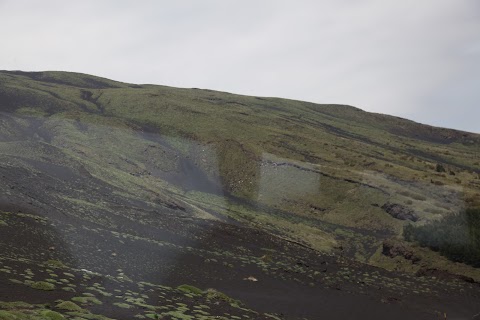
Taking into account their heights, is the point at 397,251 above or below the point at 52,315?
below

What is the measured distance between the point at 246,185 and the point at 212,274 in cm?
5459

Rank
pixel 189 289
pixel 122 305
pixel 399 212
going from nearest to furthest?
pixel 122 305 < pixel 189 289 < pixel 399 212

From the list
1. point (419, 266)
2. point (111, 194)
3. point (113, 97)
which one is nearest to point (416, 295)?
point (419, 266)

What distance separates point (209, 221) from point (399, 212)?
1317 inches

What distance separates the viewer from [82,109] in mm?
123062

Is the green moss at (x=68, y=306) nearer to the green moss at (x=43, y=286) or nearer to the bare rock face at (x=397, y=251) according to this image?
the green moss at (x=43, y=286)

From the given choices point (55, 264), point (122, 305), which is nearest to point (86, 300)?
point (122, 305)

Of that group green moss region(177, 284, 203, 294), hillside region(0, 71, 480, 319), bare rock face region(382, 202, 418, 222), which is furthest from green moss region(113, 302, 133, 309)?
bare rock face region(382, 202, 418, 222)

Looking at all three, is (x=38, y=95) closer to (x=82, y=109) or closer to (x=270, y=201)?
(x=82, y=109)

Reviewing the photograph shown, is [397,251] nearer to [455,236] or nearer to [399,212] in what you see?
[455,236]

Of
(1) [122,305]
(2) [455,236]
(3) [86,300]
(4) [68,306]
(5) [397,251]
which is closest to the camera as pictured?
(4) [68,306]

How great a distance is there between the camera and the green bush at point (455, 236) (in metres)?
46.9

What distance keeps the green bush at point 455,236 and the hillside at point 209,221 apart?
806 mm

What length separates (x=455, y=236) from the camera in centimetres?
4984
